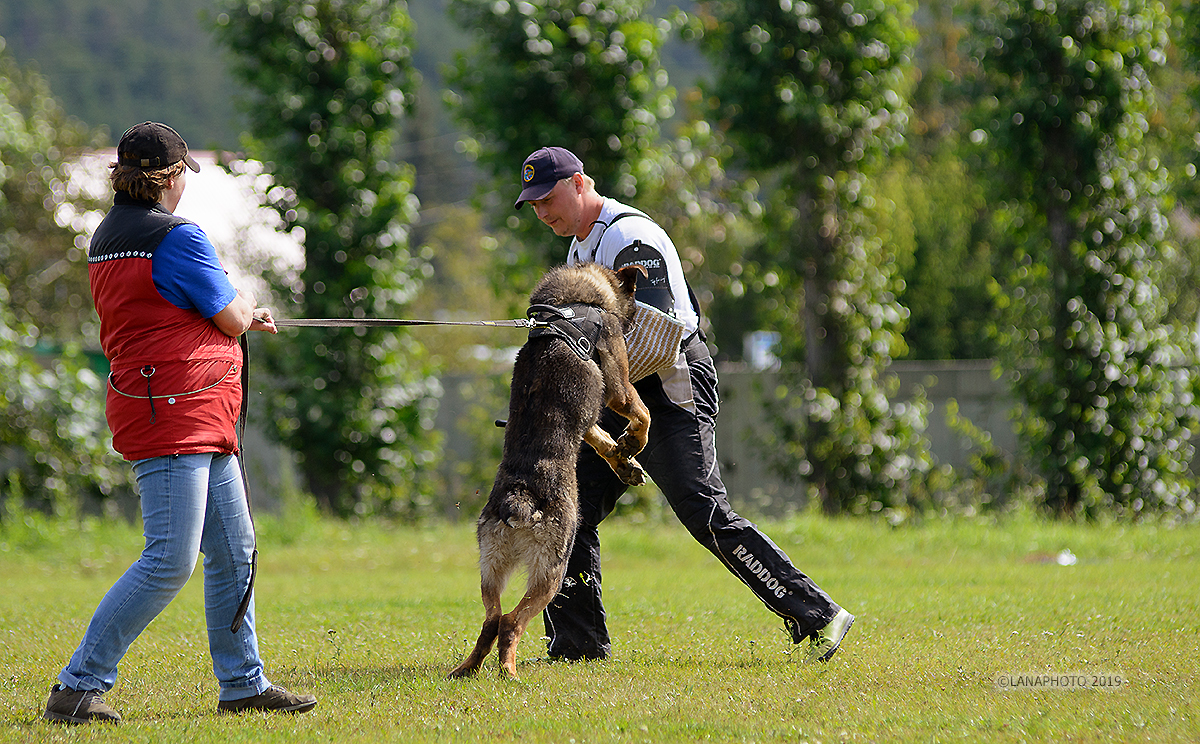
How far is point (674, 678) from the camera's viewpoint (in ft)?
15.0

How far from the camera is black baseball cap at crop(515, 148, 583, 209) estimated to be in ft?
16.1

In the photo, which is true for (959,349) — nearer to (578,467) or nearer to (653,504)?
(653,504)

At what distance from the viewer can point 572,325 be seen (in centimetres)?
455

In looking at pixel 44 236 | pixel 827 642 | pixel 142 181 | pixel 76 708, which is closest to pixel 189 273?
pixel 142 181

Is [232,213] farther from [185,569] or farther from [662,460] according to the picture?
[185,569]

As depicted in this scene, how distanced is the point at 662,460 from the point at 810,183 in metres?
7.63

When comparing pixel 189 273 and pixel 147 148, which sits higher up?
pixel 147 148

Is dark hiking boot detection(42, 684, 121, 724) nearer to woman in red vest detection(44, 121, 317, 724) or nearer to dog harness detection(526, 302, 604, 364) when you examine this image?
woman in red vest detection(44, 121, 317, 724)

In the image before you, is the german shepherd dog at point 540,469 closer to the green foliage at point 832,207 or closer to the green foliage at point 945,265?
the green foliage at point 832,207

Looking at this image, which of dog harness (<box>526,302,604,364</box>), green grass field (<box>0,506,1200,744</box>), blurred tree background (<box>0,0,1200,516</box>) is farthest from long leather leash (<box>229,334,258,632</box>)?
blurred tree background (<box>0,0,1200,516</box>)

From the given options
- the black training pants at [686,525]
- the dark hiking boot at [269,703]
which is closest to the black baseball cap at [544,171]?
the black training pants at [686,525]

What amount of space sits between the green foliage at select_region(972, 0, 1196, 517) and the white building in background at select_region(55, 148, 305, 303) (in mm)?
8054

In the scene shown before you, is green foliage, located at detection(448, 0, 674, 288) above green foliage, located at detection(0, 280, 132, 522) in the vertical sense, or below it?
above

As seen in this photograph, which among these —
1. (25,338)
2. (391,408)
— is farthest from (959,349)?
(25,338)
